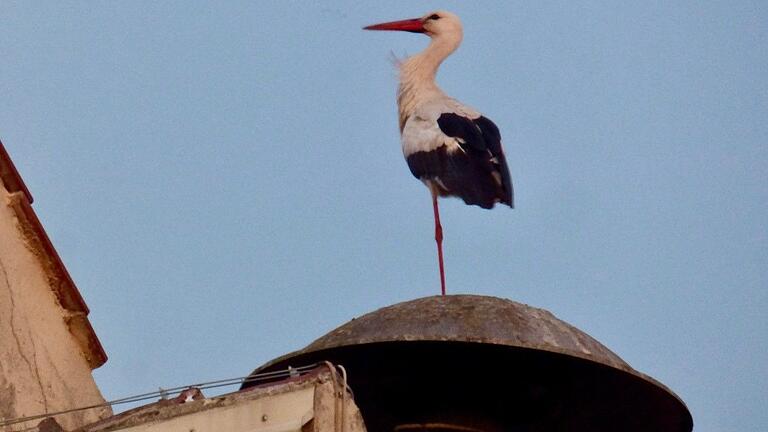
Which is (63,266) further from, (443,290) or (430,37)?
(430,37)

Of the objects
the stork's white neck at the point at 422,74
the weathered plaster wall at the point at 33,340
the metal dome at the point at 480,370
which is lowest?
the metal dome at the point at 480,370

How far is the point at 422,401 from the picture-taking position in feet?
19.9

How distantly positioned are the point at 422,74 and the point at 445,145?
1584 millimetres

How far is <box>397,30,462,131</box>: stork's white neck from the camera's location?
1169 cm

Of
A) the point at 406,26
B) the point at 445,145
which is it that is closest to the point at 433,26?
the point at 406,26

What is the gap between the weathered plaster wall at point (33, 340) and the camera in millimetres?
5793

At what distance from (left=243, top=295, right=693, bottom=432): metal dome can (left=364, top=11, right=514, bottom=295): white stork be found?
3878mm

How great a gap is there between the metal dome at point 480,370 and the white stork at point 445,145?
3.88m

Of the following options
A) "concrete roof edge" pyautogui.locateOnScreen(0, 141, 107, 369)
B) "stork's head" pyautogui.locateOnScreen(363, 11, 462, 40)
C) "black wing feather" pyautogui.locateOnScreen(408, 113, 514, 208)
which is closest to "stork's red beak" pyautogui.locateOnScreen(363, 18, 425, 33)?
"stork's head" pyautogui.locateOnScreen(363, 11, 462, 40)

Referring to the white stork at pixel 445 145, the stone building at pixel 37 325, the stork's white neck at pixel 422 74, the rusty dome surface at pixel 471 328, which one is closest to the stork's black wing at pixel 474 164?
the white stork at pixel 445 145

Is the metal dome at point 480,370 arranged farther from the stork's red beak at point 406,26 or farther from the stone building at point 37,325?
the stork's red beak at point 406,26

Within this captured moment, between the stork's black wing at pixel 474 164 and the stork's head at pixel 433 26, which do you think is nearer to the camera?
the stork's black wing at pixel 474 164

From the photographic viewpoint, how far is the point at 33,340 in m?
6.02

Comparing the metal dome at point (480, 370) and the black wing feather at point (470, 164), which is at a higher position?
the black wing feather at point (470, 164)
